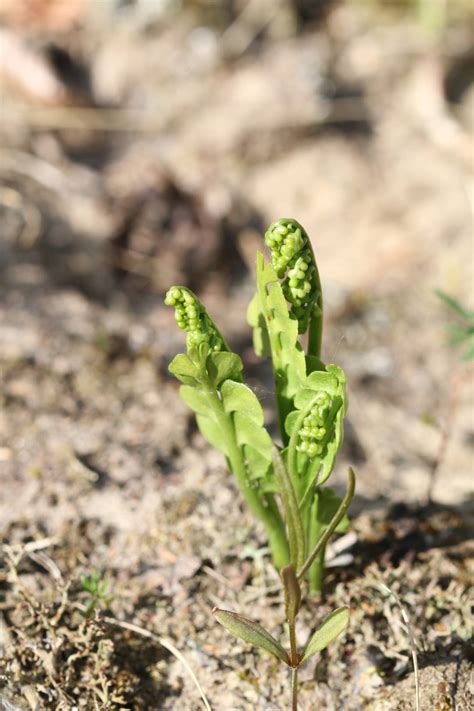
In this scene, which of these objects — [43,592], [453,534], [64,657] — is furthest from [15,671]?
[453,534]

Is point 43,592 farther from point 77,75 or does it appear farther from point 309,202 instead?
point 77,75

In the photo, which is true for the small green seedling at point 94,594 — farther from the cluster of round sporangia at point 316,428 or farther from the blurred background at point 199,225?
the cluster of round sporangia at point 316,428

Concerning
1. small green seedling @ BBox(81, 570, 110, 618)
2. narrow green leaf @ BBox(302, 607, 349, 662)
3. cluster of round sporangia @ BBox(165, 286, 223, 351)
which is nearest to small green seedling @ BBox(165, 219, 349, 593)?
cluster of round sporangia @ BBox(165, 286, 223, 351)

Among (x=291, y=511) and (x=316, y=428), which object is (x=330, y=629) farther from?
(x=316, y=428)

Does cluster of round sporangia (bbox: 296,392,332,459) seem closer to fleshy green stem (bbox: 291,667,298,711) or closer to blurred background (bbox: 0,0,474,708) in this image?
fleshy green stem (bbox: 291,667,298,711)

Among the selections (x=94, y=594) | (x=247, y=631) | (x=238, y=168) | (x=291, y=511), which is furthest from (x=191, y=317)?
(x=238, y=168)

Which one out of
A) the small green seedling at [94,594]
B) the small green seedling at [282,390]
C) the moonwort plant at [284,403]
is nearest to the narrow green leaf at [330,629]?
the moonwort plant at [284,403]
